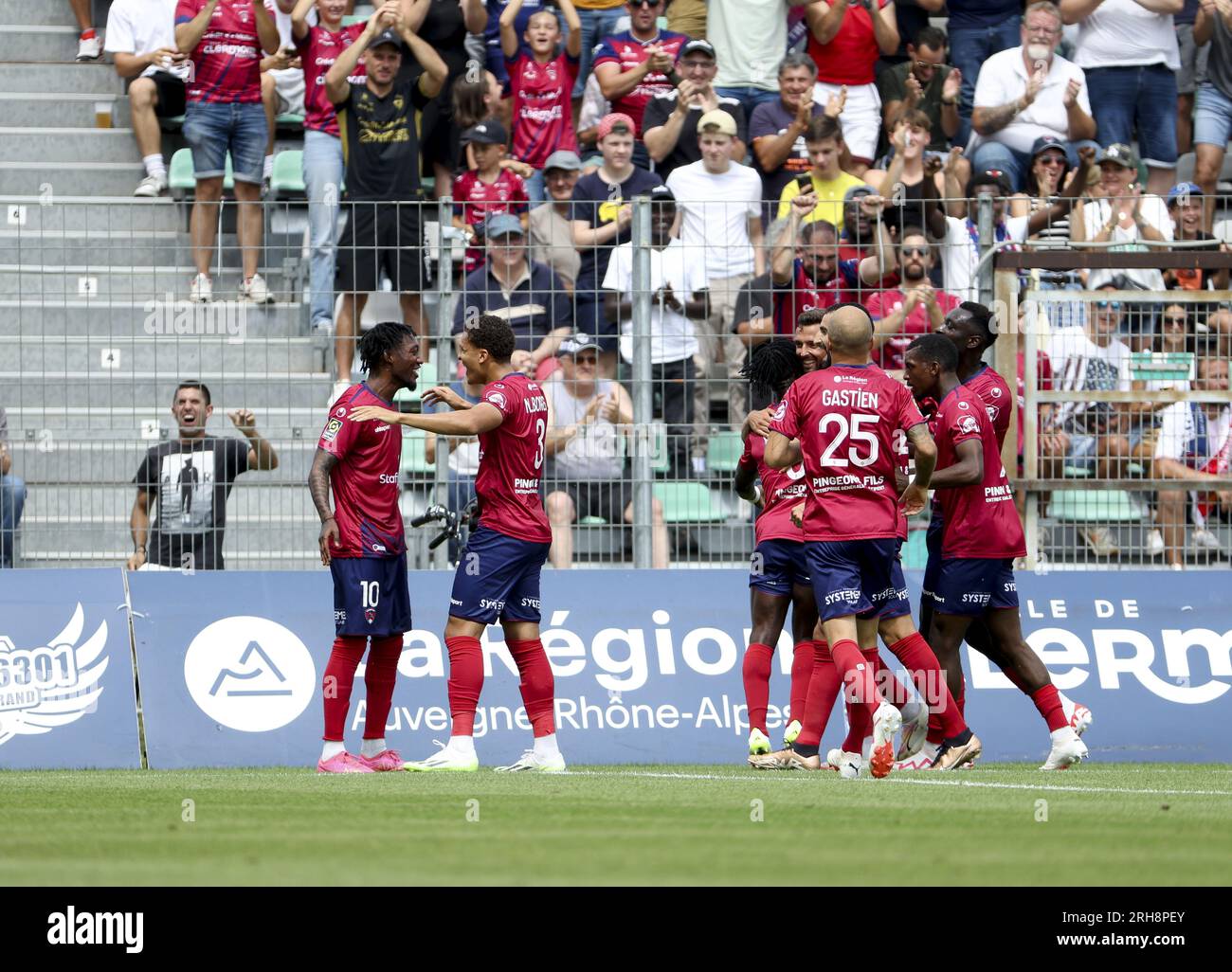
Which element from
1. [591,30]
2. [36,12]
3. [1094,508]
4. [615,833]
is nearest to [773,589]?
[1094,508]

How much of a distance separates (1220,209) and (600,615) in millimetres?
7559

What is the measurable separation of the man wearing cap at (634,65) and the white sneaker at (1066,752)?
26.8 ft

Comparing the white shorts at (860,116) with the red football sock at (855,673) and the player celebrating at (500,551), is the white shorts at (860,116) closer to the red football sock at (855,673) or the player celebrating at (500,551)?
the player celebrating at (500,551)

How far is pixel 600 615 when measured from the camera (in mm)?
12555

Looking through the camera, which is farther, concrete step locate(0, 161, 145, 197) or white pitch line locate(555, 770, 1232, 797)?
concrete step locate(0, 161, 145, 197)

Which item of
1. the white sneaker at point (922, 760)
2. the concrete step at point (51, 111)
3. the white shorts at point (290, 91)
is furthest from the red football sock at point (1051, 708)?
the concrete step at point (51, 111)

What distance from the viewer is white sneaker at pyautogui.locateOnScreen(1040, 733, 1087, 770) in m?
10.3

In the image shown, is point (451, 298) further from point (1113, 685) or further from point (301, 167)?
point (1113, 685)

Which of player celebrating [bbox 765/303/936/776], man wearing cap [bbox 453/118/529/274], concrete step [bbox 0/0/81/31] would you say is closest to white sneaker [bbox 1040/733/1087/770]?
player celebrating [bbox 765/303/936/776]

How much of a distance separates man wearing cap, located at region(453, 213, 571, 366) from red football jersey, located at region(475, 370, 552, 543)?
2.67 meters

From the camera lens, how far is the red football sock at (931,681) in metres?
9.72

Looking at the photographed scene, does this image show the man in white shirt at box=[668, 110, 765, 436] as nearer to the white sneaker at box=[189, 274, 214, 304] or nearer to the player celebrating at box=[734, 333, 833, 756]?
the player celebrating at box=[734, 333, 833, 756]

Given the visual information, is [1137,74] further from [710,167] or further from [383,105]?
[383,105]
